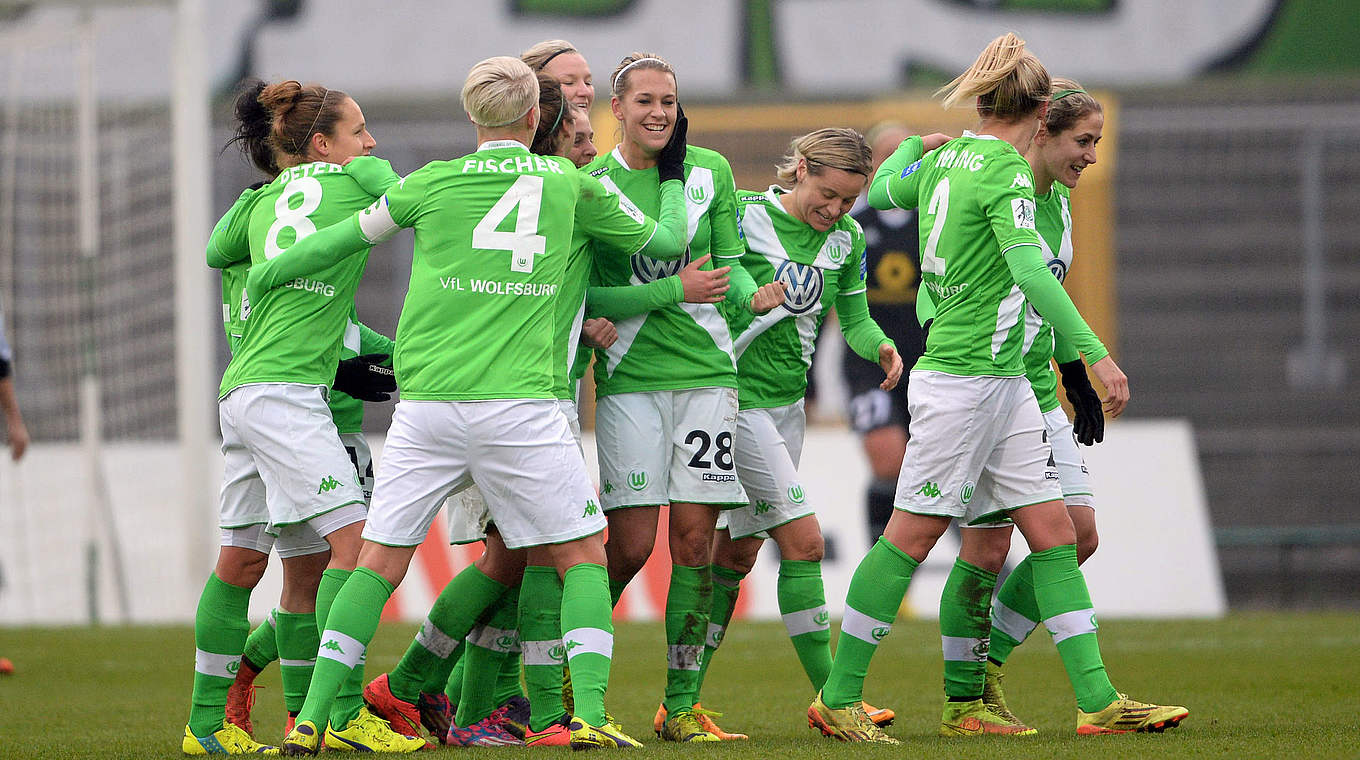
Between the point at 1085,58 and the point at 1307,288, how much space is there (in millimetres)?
3446

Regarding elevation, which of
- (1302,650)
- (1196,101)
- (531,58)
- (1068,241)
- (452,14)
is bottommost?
(1302,650)

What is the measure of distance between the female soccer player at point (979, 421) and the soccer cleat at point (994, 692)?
0.78ft

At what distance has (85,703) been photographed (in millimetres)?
6441

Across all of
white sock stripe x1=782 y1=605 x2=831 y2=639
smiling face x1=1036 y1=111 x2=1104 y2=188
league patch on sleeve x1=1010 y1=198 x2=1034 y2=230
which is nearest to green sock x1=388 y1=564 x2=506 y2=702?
white sock stripe x1=782 y1=605 x2=831 y2=639

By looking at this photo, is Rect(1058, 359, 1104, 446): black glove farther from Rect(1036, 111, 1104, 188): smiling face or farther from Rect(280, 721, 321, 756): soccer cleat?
Rect(280, 721, 321, 756): soccer cleat

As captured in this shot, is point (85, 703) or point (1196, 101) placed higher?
point (1196, 101)

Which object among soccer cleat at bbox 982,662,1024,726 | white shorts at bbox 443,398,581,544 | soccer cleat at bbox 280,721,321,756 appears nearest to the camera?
soccer cleat at bbox 280,721,321,756

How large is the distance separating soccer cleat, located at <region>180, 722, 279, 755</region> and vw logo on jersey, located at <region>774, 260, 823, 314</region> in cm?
209

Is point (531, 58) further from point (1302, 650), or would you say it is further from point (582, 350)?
point (1302, 650)

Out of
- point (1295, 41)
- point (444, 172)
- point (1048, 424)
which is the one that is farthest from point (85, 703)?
point (1295, 41)

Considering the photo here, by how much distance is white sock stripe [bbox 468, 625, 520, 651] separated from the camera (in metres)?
4.93

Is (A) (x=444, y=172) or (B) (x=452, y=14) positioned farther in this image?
(B) (x=452, y=14)

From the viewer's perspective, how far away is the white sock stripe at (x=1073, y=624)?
4.68m

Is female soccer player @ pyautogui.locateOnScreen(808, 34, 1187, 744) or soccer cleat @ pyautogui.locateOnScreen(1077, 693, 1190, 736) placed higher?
female soccer player @ pyautogui.locateOnScreen(808, 34, 1187, 744)
